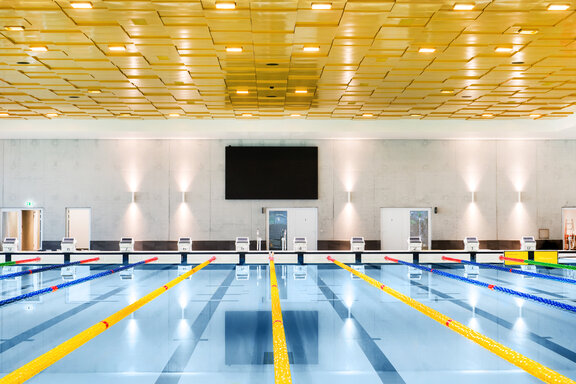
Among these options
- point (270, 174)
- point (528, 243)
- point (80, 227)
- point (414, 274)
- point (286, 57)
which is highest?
point (286, 57)

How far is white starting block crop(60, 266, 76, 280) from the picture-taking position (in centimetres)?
1255

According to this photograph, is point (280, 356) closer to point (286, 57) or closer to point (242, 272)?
point (286, 57)

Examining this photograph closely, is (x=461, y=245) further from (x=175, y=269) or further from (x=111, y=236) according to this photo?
(x=111, y=236)

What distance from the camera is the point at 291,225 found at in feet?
61.6

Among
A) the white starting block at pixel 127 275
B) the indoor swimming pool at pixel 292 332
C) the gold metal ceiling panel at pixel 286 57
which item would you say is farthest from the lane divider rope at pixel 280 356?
the white starting block at pixel 127 275

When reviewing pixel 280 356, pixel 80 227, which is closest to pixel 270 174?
pixel 80 227

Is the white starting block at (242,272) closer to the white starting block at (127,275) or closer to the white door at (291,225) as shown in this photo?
the white starting block at (127,275)

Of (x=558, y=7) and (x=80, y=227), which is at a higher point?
(x=558, y=7)

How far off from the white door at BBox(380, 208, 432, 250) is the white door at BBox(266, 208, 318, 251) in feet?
8.16

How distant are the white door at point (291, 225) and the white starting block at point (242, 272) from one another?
3.80 metres

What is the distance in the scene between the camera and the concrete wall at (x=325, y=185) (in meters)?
18.6

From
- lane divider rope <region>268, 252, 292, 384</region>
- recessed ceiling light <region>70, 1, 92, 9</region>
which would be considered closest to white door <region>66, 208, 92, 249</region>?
recessed ceiling light <region>70, 1, 92, 9</region>

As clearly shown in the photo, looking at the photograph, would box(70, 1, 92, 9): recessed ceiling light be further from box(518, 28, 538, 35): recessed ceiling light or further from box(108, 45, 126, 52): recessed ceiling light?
box(518, 28, 538, 35): recessed ceiling light

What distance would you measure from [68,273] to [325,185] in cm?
914
